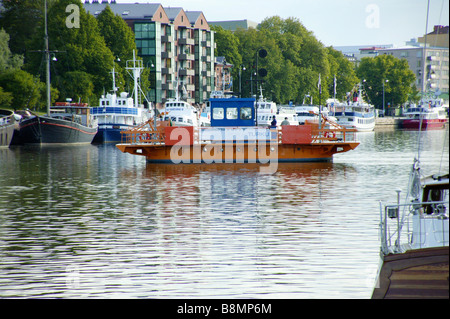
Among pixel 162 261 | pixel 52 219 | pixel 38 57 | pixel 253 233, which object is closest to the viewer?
pixel 162 261

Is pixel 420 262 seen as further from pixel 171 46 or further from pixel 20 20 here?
pixel 171 46

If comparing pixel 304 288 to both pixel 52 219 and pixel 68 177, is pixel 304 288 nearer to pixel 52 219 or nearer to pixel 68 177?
pixel 52 219

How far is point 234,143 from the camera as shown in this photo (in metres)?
38.8

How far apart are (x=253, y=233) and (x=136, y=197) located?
9.09 m

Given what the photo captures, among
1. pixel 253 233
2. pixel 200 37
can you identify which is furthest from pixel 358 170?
pixel 200 37

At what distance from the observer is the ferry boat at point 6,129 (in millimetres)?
56466

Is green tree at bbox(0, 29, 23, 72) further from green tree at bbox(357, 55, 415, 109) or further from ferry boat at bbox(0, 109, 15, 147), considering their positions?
green tree at bbox(357, 55, 415, 109)

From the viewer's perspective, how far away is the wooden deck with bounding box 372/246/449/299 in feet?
29.0

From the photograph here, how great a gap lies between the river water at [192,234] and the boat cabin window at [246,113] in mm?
7310

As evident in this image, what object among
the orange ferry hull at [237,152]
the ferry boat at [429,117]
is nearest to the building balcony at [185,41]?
the ferry boat at [429,117]

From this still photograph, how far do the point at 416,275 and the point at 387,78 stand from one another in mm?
158210

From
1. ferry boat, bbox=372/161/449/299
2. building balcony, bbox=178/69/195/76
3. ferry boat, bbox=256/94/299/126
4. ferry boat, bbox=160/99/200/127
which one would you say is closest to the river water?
ferry boat, bbox=372/161/449/299

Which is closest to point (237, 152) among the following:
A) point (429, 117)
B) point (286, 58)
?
point (429, 117)

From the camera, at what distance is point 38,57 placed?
7644 cm
